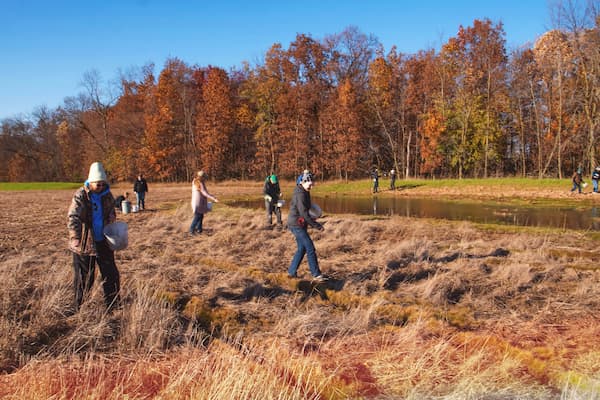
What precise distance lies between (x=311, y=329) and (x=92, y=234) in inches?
119

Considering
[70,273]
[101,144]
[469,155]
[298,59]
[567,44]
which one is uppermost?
[298,59]

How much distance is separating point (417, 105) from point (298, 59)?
47.1ft

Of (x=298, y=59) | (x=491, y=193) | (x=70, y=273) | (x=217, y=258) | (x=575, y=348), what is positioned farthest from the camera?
(x=298, y=59)

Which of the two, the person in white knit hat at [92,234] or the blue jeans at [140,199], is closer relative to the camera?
the person in white knit hat at [92,234]

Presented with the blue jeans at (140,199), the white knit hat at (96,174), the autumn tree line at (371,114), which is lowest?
the blue jeans at (140,199)

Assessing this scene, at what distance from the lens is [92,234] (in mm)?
5023

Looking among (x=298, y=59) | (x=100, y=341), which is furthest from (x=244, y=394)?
(x=298, y=59)

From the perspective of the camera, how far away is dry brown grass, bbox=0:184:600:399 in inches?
145

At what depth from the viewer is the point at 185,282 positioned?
6.91 meters

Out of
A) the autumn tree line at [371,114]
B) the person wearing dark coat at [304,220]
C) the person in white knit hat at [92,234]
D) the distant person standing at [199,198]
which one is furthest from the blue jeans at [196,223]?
the autumn tree line at [371,114]

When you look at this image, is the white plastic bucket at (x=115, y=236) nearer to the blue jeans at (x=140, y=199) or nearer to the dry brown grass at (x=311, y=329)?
the dry brown grass at (x=311, y=329)

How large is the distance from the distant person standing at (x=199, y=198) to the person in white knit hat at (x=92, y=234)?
6448 mm

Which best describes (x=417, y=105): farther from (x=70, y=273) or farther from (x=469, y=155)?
(x=70, y=273)

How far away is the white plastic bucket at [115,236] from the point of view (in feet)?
16.3
